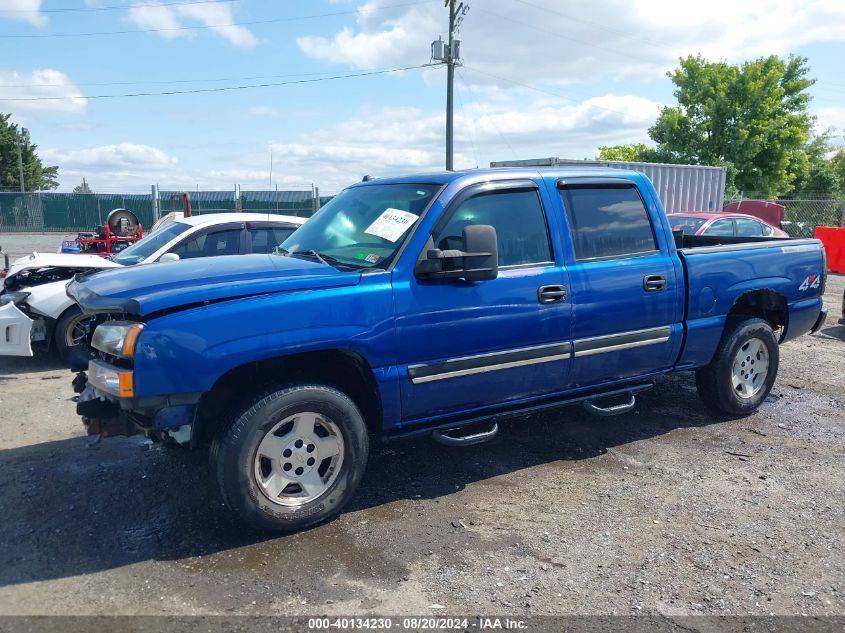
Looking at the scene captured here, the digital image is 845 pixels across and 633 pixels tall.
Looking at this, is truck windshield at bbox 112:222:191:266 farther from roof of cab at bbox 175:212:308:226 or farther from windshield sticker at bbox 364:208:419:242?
windshield sticker at bbox 364:208:419:242

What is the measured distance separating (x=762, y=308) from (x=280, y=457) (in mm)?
4374

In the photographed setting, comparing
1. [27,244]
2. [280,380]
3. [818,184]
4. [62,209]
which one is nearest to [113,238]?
[280,380]

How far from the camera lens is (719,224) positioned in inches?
513

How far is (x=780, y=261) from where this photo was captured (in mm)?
5590

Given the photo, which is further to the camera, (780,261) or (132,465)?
(780,261)

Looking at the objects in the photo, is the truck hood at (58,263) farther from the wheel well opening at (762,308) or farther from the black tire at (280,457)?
the wheel well opening at (762,308)

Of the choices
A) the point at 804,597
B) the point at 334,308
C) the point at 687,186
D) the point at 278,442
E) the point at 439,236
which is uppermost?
the point at 687,186

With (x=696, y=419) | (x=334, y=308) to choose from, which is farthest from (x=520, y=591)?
(x=696, y=419)

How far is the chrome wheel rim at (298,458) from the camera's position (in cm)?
355

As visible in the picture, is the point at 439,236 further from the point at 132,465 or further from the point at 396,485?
the point at 132,465

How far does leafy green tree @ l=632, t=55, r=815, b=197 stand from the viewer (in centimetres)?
3130

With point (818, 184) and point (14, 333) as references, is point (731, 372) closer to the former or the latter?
point (14, 333)

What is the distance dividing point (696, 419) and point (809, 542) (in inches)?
82.9

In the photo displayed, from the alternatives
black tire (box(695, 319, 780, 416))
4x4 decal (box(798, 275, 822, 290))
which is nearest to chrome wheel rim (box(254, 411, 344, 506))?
black tire (box(695, 319, 780, 416))
